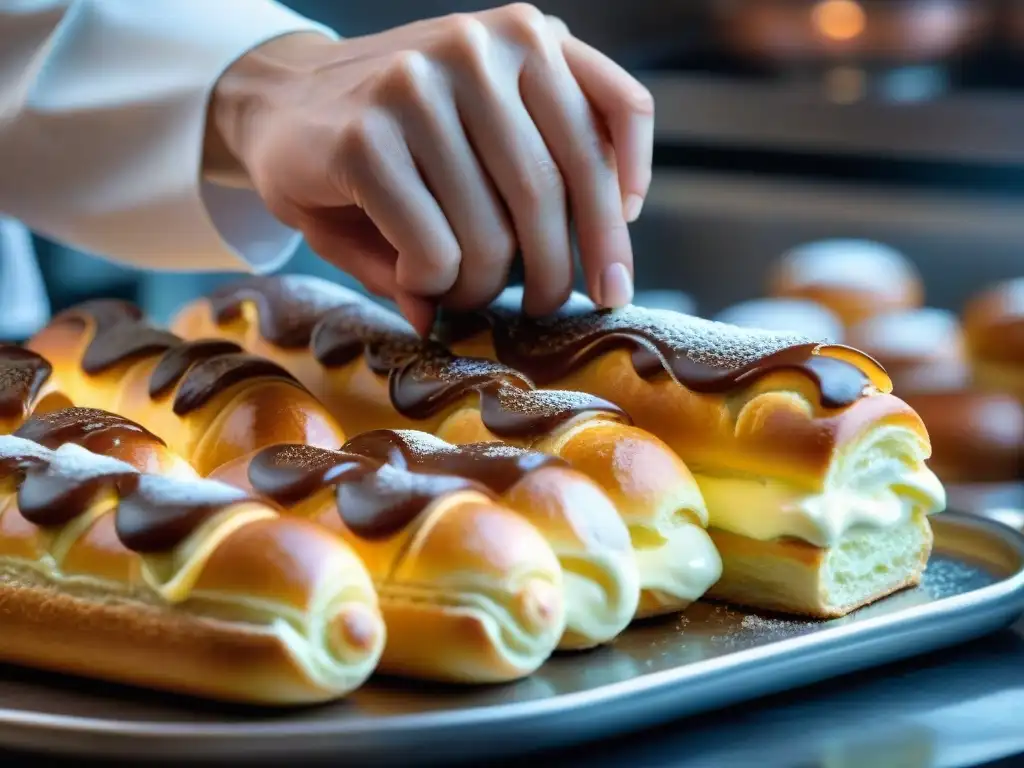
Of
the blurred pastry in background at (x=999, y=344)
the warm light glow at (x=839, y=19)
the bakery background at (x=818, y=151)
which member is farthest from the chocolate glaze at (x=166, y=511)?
the warm light glow at (x=839, y=19)

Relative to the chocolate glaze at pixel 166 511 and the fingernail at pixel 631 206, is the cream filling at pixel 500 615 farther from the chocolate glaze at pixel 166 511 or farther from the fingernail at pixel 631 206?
the fingernail at pixel 631 206

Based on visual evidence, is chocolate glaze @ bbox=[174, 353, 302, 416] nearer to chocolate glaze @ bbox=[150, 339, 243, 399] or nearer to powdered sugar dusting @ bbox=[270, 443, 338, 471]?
chocolate glaze @ bbox=[150, 339, 243, 399]

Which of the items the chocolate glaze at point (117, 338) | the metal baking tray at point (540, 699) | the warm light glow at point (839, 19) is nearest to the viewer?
the metal baking tray at point (540, 699)

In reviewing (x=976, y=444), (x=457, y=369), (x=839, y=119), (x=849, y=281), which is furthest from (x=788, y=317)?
(x=457, y=369)

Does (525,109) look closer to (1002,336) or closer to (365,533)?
(365,533)

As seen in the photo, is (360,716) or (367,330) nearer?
(360,716)

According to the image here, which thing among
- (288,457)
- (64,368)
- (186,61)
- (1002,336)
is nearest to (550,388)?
(288,457)

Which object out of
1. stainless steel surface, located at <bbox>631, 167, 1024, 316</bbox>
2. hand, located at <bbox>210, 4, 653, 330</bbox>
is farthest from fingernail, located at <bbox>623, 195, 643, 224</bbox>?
stainless steel surface, located at <bbox>631, 167, 1024, 316</bbox>
